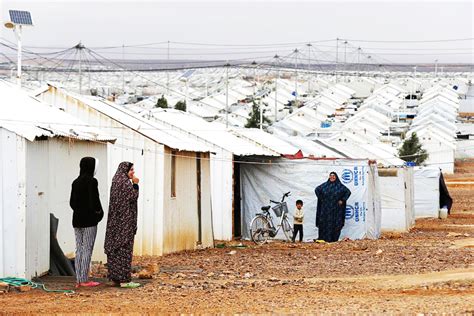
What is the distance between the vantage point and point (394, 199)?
78.5 ft

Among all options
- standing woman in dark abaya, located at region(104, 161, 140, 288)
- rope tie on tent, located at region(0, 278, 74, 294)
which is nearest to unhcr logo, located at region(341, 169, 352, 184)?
standing woman in dark abaya, located at region(104, 161, 140, 288)

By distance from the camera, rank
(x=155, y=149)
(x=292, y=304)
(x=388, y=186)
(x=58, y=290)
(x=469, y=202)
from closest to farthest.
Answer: (x=292, y=304) → (x=58, y=290) → (x=155, y=149) → (x=388, y=186) → (x=469, y=202)

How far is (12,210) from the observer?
11.5m

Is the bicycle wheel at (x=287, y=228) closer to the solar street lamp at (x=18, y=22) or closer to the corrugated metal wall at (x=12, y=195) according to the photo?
the solar street lamp at (x=18, y=22)

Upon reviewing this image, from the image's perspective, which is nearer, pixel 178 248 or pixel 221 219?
pixel 178 248

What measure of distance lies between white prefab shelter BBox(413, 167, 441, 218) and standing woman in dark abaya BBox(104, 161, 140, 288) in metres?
18.3

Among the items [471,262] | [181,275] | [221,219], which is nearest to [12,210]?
[181,275]

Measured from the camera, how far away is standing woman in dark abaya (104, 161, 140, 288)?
466 inches

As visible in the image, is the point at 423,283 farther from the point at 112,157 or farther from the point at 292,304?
the point at 112,157

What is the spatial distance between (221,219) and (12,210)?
10067mm

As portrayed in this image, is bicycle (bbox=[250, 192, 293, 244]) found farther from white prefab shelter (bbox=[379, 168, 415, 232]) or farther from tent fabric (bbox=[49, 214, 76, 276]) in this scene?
tent fabric (bbox=[49, 214, 76, 276])

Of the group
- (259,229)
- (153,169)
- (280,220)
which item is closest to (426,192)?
(280,220)

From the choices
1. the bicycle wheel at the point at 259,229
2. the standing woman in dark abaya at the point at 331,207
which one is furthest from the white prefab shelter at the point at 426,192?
the bicycle wheel at the point at 259,229

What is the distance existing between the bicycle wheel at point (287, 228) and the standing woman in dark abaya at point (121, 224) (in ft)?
31.9
